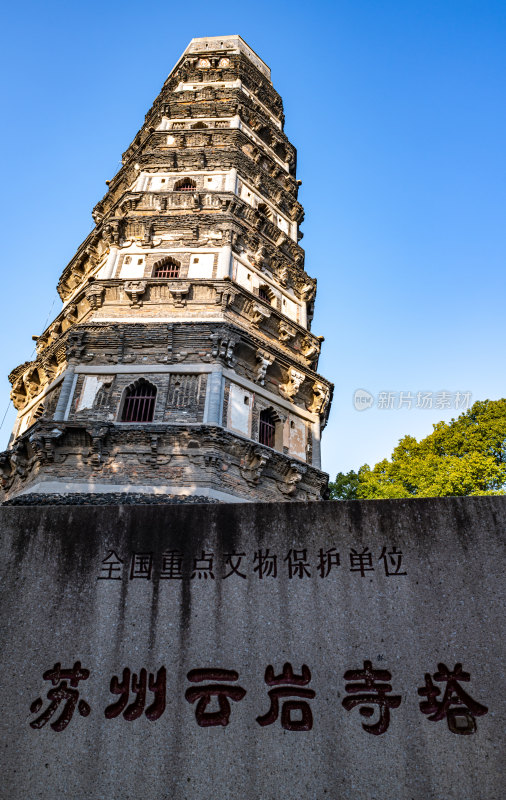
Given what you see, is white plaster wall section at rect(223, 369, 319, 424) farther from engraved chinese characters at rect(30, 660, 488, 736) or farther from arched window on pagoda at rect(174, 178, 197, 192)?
engraved chinese characters at rect(30, 660, 488, 736)

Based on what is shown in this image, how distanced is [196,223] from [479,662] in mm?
14710

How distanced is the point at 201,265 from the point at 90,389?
5158 mm

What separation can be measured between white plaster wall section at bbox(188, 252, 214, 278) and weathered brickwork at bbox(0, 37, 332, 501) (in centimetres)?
4

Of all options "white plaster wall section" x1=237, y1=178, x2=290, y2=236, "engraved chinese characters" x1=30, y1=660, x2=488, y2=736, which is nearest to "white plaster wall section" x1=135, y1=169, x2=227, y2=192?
"white plaster wall section" x1=237, y1=178, x2=290, y2=236

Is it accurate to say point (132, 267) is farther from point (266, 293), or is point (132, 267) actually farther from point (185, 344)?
point (266, 293)

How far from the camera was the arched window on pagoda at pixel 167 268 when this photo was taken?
15134 millimetres

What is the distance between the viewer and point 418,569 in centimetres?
427

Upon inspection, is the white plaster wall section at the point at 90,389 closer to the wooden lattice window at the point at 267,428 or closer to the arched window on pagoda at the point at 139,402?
the arched window on pagoda at the point at 139,402

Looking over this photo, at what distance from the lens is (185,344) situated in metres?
13.0

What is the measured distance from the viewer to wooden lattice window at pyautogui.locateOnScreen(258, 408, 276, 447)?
43.5ft

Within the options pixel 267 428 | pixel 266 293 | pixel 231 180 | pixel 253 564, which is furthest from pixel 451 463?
pixel 253 564

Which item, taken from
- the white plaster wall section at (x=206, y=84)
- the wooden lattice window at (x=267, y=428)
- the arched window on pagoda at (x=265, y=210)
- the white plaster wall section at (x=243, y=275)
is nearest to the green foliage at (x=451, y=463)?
the wooden lattice window at (x=267, y=428)

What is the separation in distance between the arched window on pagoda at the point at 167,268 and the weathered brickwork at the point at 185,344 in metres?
0.04

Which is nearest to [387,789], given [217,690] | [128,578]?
[217,690]
